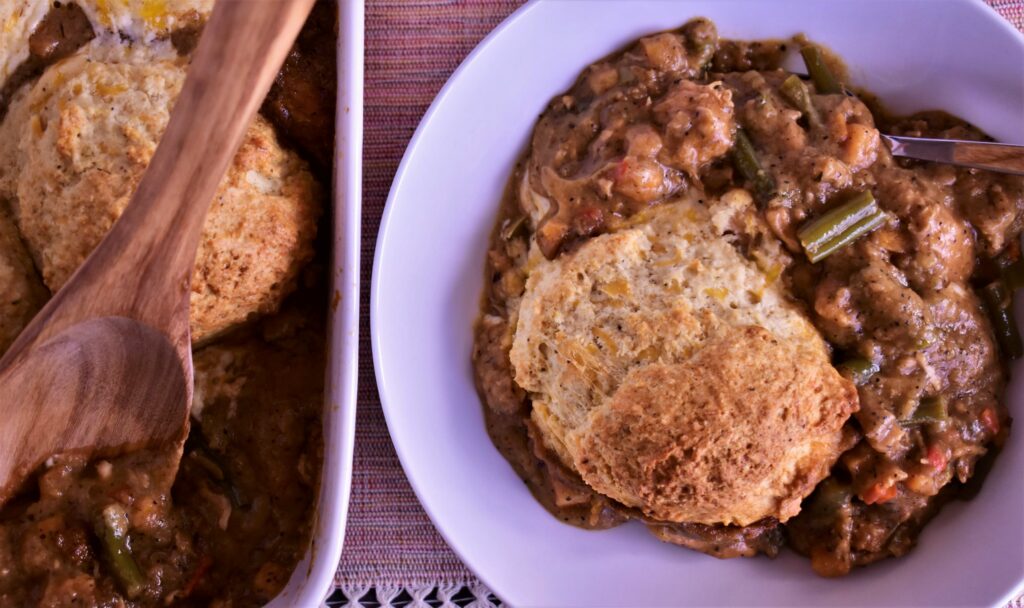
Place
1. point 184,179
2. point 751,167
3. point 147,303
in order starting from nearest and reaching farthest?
point 184,179
point 147,303
point 751,167

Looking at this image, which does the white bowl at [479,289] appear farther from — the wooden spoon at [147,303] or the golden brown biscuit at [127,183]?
the wooden spoon at [147,303]

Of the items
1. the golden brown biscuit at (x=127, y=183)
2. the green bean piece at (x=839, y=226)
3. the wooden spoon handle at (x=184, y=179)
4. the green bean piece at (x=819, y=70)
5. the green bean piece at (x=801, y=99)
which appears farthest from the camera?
the green bean piece at (x=819, y=70)

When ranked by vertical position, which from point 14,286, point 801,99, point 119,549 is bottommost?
point 119,549

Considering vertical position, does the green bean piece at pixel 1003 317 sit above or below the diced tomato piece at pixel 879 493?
above

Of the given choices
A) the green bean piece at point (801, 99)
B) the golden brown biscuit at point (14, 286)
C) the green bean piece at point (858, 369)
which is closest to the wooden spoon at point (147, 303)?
the golden brown biscuit at point (14, 286)

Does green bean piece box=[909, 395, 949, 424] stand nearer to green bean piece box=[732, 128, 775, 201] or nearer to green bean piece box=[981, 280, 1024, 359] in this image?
green bean piece box=[981, 280, 1024, 359]

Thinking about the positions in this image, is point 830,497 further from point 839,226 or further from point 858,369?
point 839,226

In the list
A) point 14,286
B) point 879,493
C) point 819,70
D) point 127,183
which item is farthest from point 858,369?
point 14,286
